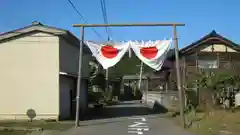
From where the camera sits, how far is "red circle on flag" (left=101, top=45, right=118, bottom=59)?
18953 mm

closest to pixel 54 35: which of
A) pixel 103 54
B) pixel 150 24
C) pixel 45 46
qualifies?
pixel 45 46

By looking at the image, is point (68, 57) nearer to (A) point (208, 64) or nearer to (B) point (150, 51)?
(B) point (150, 51)

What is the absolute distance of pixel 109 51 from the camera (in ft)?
62.2

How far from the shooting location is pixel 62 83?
73.2ft

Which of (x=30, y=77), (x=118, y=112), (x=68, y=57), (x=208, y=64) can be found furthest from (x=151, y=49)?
(x=208, y=64)

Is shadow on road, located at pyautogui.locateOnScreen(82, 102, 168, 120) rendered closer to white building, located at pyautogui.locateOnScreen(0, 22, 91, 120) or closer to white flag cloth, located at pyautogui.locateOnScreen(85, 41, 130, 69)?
white building, located at pyautogui.locateOnScreen(0, 22, 91, 120)

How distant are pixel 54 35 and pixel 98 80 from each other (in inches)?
1048

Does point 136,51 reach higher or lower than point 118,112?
higher

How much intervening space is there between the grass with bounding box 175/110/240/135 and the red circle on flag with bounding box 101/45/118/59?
520cm

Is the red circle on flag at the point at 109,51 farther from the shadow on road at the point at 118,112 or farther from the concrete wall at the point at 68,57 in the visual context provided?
the shadow on road at the point at 118,112

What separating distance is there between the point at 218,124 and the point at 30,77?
1072 centimetres

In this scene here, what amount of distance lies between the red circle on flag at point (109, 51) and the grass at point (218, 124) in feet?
17.1

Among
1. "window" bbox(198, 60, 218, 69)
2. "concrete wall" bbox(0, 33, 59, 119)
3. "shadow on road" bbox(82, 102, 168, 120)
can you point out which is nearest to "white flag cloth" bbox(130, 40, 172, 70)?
"concrete wall" bbox(0, 33, 59, 119)

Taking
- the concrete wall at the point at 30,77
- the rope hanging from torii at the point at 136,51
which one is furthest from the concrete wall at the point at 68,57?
the rope hanging from torii at the point at 136,51
